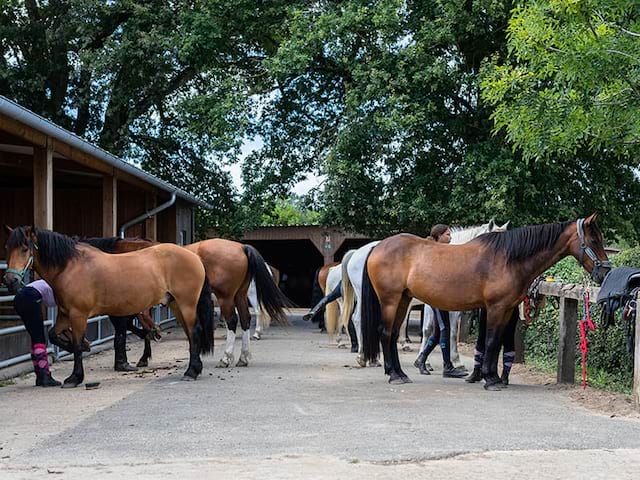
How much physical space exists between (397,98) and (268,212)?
530 centimetres

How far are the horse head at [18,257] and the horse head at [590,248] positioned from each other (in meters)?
5.56

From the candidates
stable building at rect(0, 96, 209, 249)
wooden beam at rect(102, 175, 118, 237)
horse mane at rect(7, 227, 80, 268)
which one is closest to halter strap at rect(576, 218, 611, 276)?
horse mane at rect(7, 227, 80, 268)

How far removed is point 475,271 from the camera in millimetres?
8391

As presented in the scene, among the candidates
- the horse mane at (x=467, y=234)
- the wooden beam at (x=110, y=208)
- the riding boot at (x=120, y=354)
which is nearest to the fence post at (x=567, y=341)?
the horse mane at (x=467, y=234)

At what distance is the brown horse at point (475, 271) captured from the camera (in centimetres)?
815

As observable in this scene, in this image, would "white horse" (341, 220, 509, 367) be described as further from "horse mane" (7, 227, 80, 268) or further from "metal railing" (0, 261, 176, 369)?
"horse mane" (7, 227, 80, 268)

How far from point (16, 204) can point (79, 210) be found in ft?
4.59

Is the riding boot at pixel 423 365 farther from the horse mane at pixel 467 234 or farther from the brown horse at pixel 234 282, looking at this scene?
the brown horse at pixel 234 282

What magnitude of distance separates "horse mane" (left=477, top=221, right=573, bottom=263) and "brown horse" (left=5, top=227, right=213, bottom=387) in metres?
3.43

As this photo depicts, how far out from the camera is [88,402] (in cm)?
723

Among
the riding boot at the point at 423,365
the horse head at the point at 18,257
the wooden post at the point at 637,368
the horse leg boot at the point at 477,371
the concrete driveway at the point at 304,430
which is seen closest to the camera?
the concrete driveway at the point at 304,430

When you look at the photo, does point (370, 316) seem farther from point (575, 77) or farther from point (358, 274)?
point (575, 77)

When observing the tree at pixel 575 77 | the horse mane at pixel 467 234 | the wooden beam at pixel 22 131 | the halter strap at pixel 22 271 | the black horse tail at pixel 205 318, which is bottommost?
the black horse tail at pixel 205 318

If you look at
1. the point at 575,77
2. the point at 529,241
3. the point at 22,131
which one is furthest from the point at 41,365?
the point at 575,77
